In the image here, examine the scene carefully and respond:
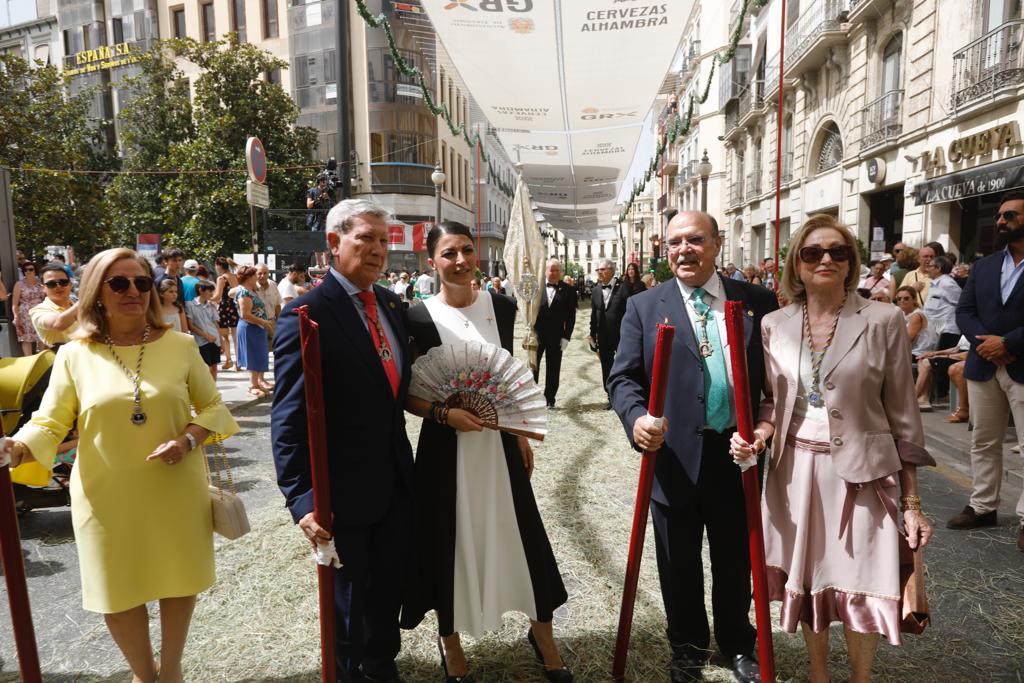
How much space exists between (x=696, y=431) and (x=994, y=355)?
103 inches

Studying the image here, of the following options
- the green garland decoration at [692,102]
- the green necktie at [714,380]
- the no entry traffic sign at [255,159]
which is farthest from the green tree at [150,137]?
the green necktie at [714,380]

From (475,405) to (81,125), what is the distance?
25.2 meters

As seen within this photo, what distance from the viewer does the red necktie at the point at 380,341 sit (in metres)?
2.38

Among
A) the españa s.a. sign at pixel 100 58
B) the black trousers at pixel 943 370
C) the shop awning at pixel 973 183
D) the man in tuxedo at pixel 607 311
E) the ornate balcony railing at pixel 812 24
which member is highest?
the españa s.a. sign at pixel 100 58

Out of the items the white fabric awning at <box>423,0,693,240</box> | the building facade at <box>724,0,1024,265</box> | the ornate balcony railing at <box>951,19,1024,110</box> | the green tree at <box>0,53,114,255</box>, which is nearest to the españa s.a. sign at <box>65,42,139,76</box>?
the green tree at <box>0,53,114,255</box>

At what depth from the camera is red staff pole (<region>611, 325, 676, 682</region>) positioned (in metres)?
2.18

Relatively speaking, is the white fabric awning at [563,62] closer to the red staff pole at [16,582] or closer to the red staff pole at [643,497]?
the red staff pole at [643,497]

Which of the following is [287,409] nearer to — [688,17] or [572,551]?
[572,551]

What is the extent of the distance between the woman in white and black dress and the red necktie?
0.17 meters

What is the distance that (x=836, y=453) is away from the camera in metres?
2.23

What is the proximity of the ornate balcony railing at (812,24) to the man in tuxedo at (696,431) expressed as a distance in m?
18.1

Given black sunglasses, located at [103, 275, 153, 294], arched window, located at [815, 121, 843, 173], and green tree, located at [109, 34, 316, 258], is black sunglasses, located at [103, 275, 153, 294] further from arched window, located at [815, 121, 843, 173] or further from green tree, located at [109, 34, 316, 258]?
green tree, located at [109, 34, 316, 258]

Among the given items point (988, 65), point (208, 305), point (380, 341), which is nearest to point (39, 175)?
point (208, 305)

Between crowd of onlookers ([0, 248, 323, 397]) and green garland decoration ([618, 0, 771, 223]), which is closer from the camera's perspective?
green garland decoration ([618, 0, 771, 223])
